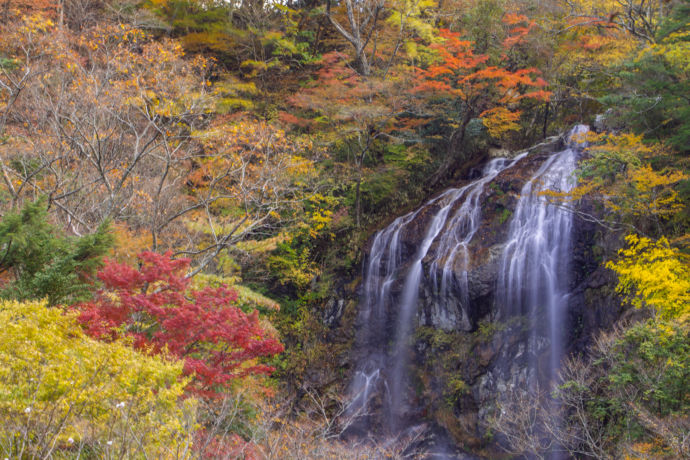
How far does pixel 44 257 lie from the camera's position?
23.5 feet

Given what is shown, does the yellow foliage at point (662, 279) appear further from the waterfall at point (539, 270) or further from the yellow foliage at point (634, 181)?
the waterfall at point (539, 270)

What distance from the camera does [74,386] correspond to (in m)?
4.43

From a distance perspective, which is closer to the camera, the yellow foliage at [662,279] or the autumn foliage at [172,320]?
the autumn foliage at [172,320]

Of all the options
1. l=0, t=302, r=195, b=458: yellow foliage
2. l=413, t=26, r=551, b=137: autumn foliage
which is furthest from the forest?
l=413, t=26, r=551, b=137: autumn foliage

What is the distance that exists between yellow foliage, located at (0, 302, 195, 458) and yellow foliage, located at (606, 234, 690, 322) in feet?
28.5

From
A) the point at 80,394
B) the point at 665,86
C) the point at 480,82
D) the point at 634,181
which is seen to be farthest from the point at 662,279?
the point at 480,82

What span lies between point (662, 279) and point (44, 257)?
11.3 m

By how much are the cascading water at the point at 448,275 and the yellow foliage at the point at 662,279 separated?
8.55 feet

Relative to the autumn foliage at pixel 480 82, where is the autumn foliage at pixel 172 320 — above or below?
below

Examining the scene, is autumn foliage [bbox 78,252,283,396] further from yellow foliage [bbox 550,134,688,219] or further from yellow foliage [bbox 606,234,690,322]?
yellow foliage [bbox 550,134,688,219]

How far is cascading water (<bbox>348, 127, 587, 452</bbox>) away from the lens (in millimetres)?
12352

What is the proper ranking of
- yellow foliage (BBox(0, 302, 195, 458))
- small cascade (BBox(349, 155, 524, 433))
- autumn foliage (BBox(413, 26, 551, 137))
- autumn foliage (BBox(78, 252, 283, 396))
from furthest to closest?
1. autumn foliage (BBox(413, 26, 551, 137))
2. small cascade (BBox(349, 155, 524, 433))
3. autumn foliage (BBox(78, 252, 283, 396))
4. yellow foliage (BBox(0, 302, 195, 458))

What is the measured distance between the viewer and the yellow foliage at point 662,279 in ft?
27.1

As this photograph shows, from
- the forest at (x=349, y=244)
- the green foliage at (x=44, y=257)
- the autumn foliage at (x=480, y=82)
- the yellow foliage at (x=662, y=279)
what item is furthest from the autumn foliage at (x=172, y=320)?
the autumn foliage at (x=480, y=82)
